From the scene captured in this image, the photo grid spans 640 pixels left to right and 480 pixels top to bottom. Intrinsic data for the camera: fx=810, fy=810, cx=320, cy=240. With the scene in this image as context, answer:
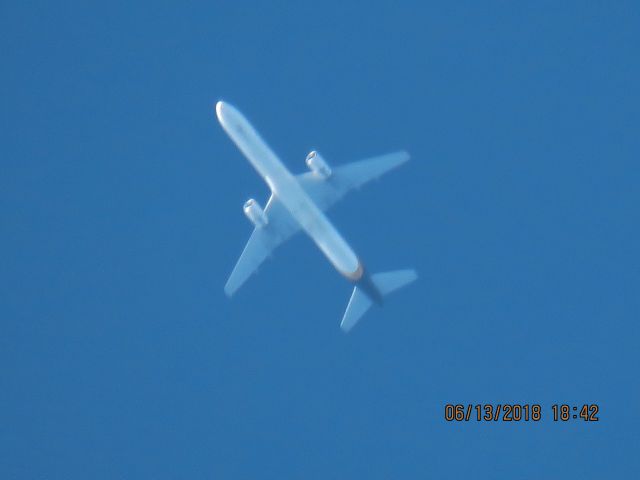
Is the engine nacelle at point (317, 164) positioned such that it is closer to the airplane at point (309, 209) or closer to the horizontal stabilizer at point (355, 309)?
the airplane at point (309, 209)

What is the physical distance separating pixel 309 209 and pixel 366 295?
6615 mm

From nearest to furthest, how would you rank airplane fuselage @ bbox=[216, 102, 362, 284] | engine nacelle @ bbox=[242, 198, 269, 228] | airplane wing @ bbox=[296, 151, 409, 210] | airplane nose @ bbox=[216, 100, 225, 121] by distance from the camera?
1. airplane fuselage @ bbox=[216, 102, 362, 284]
2. airplane nose @ bbox=[216, 100, 225, 121]
3. engine nacelle @ bbox=[242, 198, 269, 228]
4. airplane wing @ bbox=[296, 151, 409, 210]

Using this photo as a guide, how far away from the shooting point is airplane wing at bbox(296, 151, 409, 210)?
5050 cm

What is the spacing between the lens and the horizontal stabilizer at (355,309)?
164ft

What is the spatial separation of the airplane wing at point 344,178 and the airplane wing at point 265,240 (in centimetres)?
216

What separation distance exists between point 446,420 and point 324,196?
18.2 metres

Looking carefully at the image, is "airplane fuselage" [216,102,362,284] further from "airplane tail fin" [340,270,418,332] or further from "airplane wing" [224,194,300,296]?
"airplane wing" [224,194,300,296]

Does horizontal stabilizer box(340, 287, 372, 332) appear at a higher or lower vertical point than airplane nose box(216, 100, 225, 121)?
lower

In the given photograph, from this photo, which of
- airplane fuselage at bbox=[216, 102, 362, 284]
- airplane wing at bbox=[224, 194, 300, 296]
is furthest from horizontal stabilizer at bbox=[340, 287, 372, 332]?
airplane wing at bbox=[224, 194, 300, 296]

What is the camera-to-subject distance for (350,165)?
166 ft

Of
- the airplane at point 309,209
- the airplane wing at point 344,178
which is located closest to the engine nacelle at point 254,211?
the airplane at point 309,209

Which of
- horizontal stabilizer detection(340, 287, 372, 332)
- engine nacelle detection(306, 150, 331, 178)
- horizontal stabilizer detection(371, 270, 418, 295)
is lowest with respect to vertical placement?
horizontal stabilizer detection(340, 287, 372, 332)

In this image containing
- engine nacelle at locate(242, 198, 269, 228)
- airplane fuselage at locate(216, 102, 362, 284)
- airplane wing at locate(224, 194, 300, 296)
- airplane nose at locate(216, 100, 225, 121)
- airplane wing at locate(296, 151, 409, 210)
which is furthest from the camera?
airplane wing at locate(224, 194, 300, 296)

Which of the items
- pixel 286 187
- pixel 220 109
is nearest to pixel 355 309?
pixel 286 187
